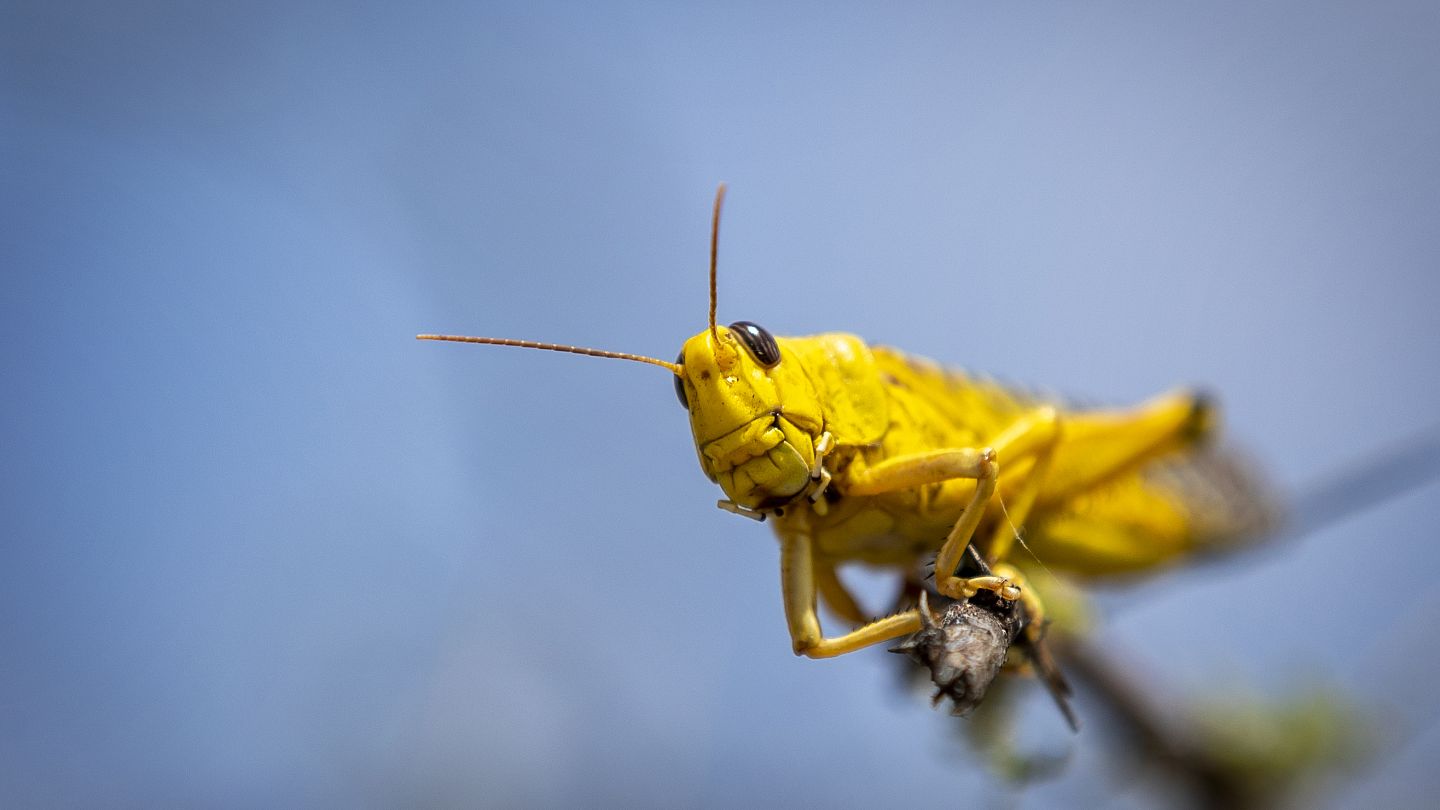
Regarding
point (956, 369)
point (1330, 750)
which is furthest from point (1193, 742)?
point (956, 369)

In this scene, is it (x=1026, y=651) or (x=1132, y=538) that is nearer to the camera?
(x=1026, y=651)

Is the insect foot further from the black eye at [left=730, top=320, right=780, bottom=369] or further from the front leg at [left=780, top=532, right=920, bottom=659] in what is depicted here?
the black eye at [left=730, top=320, right=780, bottom=369]

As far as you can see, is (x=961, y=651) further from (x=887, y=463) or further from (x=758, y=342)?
(x=758, y=342)

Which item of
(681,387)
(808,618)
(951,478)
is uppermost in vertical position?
(681,387)

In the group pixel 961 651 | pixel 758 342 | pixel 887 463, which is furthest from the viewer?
pixel 887 463

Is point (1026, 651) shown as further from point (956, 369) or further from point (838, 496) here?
point (956, 369)

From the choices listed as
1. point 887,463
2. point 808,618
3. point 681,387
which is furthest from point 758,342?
point 808,618

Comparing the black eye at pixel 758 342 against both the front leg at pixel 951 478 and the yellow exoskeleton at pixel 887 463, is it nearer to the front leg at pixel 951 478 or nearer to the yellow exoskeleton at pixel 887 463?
the yellow exoskeleton at pixel 887 463

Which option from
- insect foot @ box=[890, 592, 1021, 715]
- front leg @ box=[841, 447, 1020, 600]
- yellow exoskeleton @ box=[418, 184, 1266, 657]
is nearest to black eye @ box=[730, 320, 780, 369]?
yellow exoskeleton @ box=[418, 184, 1266, 657]
